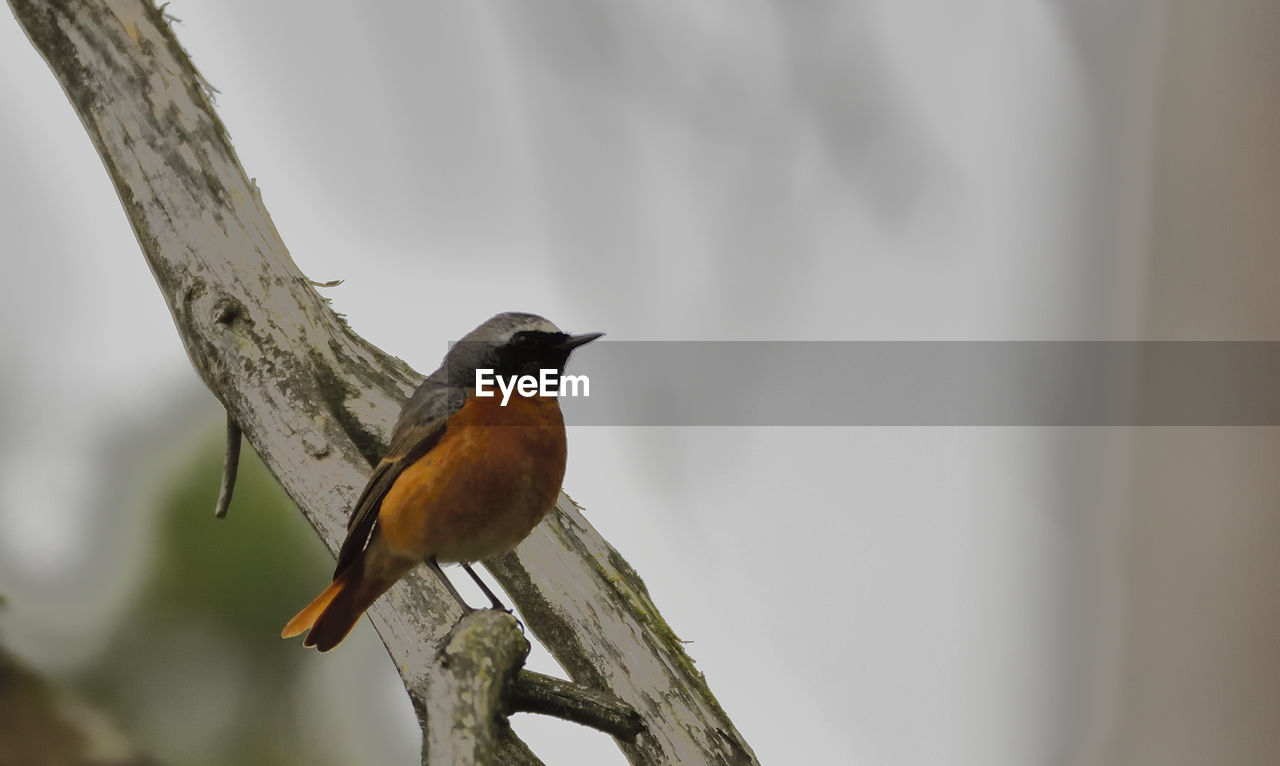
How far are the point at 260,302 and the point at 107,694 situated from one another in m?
2.23

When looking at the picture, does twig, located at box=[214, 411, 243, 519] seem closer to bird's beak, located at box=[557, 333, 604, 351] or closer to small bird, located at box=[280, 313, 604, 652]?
small bird, located at box=[280, 313, 604, 652]

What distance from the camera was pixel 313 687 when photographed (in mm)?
4551

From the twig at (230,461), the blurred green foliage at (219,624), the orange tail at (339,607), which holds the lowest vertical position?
the blurred green foliage at (219,624)

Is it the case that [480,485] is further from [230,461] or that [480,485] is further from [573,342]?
[230,461]

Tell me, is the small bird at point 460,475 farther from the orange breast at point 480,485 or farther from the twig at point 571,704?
the twig at point 571,704

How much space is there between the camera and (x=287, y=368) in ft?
10.1

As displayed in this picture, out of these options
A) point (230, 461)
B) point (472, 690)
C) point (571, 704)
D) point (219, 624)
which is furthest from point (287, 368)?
point (219, 624)

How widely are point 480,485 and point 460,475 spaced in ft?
0.20

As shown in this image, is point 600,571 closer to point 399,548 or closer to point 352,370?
point 399,548

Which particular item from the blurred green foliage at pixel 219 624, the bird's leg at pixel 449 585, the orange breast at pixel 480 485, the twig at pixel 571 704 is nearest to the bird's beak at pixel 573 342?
the orange breast at pixel 480 485

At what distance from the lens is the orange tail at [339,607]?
2.64 m

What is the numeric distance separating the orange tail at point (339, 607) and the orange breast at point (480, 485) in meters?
0.19

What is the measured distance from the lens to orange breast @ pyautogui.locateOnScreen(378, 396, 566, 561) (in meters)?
2.40

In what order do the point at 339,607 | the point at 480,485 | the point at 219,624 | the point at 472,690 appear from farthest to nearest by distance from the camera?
the point at 219,624, the point at 339,607, the point at 480,485, the point at 472,690
